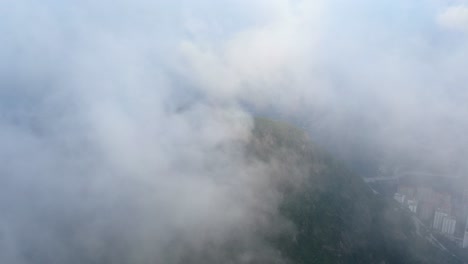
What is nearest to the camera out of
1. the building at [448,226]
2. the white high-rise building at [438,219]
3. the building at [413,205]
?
the building at [448,226]

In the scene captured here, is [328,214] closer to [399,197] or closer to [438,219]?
[399,197]

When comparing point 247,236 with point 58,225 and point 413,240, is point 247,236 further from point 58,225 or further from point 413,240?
point 413,240

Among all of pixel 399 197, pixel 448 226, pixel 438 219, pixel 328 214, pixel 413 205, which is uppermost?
pixel 399 197

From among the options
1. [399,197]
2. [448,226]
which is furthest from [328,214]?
[448,226]

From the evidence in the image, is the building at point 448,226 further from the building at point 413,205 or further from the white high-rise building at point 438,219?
the building at point 413,205

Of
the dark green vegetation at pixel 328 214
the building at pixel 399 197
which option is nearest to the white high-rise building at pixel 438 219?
the building at pixel 399 197

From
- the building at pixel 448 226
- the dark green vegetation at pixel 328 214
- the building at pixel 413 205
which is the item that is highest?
the building at pixel 413 205
